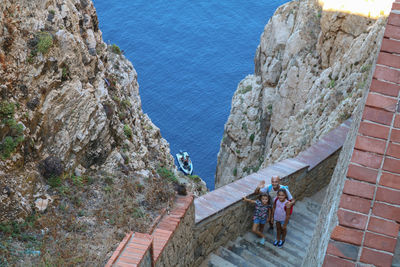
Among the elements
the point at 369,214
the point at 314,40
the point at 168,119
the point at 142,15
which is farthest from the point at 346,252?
the point at 142,15

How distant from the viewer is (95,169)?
890cm

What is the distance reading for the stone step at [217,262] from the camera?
8329 millimetres

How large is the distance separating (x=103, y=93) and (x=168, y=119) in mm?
33278

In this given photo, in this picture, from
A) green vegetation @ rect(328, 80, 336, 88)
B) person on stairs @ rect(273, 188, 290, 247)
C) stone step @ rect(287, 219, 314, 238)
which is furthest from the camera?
green vegetation @ rect(328, 80, 336, 88)

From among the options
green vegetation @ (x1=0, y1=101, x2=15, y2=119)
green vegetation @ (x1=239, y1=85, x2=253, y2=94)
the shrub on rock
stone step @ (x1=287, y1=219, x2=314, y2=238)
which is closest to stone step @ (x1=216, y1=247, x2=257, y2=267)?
stone step @ (x1=287, y1=219, x2=314, y2=238)

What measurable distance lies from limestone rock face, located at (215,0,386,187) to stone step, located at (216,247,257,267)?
184 inches

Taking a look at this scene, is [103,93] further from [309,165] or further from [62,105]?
[309,165]

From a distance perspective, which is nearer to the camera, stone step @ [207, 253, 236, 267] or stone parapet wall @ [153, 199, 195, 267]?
stone parapet wall @ [153, 199, 195, 267]

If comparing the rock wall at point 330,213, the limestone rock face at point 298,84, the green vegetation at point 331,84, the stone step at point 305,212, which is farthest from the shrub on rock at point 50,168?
the green vegetation at point 331,84

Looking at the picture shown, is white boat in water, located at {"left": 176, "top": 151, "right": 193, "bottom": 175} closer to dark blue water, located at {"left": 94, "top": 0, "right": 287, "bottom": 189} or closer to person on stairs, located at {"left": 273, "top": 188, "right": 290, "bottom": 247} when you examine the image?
dark blue water, located at {"left": 94, "top": 0, "right": 287, "bottom": 189}

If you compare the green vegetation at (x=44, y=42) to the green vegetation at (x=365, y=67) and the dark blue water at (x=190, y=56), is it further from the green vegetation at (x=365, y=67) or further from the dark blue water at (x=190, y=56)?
the dark blue water at (x=190, y=56)

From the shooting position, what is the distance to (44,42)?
28.9 ft

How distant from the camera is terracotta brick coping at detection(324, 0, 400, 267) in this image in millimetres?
3541

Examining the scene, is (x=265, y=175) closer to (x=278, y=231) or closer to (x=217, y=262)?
(x=278, y=231)
